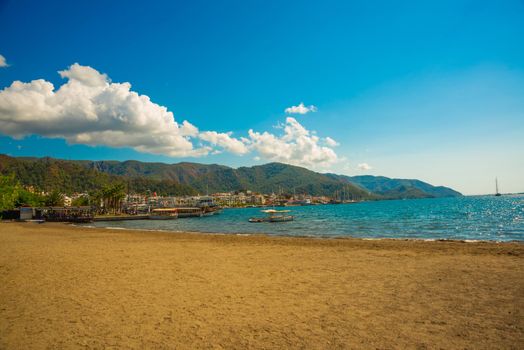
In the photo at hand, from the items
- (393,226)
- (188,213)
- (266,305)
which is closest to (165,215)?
(188,213)

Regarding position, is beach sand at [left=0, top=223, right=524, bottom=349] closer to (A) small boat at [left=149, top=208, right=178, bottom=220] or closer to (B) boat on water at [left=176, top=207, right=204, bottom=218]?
(A) small boat at [left=149, top=208, right=178, bottom=220]

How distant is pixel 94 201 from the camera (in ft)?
452

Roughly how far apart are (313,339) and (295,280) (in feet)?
17.6

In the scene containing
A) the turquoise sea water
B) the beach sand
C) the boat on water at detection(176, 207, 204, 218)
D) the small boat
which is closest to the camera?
the beach sand

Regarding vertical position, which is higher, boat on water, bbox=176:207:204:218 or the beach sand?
the beach sand

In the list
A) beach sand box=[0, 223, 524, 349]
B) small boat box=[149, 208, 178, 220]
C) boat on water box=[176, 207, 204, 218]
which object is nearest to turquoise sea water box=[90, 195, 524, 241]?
beach sand box=[0, 223, 524, 349]

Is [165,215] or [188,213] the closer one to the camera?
[165,215]

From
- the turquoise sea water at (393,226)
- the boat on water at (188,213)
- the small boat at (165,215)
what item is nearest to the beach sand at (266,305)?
the turquoise sea water at (393,226)

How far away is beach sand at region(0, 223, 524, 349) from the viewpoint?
20.3ft

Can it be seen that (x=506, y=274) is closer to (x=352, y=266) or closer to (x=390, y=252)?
(x=352, y=266)

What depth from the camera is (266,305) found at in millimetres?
8469

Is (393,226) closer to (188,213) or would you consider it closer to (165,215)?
(165,215)

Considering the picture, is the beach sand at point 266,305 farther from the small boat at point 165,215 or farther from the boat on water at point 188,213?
the boat on water at point 188,213

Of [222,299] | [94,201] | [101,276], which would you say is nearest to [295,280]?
[222,299]
